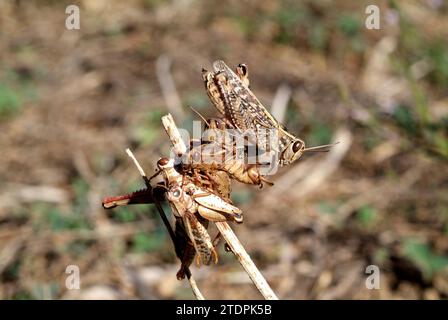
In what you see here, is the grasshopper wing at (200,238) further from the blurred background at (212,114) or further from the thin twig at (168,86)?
the thin twig at (168,86)

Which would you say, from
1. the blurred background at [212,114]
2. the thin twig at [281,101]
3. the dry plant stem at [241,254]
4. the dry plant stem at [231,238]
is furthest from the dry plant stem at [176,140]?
the thin twig at [281,101]

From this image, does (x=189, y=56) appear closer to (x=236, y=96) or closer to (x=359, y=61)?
(x=359, y=61)

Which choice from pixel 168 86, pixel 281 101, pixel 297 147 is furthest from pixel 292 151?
pixel 168 86

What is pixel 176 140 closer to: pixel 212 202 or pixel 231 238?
pixel 212 202

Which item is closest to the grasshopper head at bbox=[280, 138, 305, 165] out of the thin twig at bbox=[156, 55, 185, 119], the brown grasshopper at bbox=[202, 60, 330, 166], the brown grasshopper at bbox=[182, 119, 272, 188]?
the brown grasshopper at bbox=[202, 60, 330, 166]

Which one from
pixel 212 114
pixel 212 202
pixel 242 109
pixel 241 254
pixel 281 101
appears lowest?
pixel 212 114
